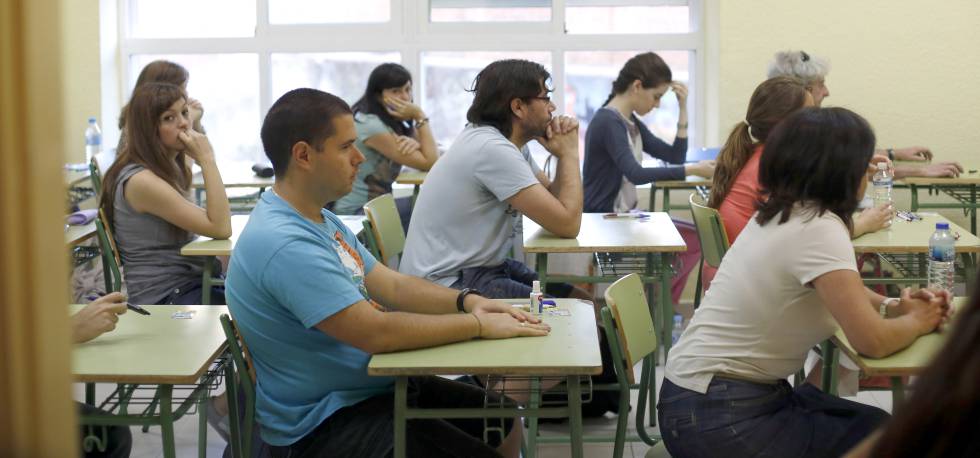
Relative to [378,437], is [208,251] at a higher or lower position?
higher

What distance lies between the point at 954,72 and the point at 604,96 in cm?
184

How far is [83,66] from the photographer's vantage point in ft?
19.3

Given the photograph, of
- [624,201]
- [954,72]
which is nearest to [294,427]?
[624,201]

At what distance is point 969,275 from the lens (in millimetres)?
3367

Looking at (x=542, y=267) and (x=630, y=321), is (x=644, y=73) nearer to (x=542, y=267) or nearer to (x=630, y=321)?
(x=542, y=267)

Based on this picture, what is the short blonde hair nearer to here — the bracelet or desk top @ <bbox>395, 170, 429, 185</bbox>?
desk top @ <bbox>395, 170, 429, 185</bbox>

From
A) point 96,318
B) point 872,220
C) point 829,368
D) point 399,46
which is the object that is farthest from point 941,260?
point 399,46

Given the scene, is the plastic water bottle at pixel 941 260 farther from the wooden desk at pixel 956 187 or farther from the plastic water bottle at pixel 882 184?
the wooden desk at pixel 956 187

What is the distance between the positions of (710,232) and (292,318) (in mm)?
1865

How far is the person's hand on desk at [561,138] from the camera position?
348 centimetres

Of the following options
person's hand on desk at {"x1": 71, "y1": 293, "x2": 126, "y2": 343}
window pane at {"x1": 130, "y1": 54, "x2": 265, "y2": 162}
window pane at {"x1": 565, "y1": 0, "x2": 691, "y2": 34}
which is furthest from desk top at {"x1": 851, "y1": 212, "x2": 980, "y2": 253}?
window pane at {"x1": 130, "y1": 54, "x2": 265, "y2": 162}

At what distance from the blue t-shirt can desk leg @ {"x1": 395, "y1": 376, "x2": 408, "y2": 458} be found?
11 centimetres

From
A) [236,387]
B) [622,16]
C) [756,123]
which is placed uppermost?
[622,16]

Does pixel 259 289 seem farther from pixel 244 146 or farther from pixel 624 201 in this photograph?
pixel 244 146
